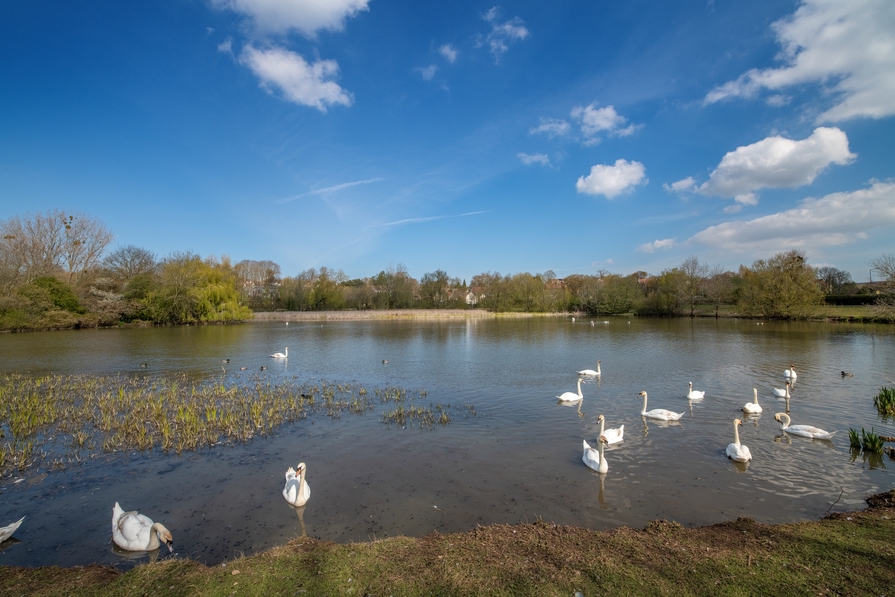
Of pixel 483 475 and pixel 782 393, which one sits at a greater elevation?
pixel 782 393

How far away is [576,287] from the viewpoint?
104 metres

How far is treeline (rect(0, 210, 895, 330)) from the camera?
1759 inches

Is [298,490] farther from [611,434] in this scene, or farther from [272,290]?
[272,290]

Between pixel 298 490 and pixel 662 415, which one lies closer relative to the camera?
pixel 298 490

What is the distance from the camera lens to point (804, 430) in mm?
10711

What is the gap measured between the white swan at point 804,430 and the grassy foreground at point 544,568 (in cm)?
604

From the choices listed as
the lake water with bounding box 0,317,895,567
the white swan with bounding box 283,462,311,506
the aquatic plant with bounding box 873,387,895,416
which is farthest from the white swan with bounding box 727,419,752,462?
the white swan with bounding box 283,462,311,506

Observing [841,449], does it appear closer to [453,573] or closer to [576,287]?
[453,573]

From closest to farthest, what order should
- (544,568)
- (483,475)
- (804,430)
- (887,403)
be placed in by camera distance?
(544,568) < (483,475) < (804,430) < (887,403)

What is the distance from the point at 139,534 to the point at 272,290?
87.6 m

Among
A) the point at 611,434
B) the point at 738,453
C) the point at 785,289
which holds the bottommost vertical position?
the point at 738,453

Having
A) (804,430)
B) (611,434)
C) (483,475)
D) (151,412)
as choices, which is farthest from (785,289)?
(151,412)

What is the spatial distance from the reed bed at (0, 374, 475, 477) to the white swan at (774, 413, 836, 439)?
8.47 meters

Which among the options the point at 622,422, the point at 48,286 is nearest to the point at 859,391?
the point at 622,422
